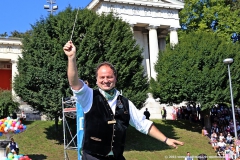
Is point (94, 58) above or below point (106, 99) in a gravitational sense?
above

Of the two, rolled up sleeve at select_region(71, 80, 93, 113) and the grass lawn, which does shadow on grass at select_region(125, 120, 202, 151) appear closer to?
the grass lawn

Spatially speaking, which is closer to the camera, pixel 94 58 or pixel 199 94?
pixel 94 58

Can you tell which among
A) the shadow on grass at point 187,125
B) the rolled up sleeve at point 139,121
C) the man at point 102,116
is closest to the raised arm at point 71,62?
the man at point 102,116

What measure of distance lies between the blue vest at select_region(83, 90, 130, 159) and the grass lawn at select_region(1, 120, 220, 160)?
15788 millimetres

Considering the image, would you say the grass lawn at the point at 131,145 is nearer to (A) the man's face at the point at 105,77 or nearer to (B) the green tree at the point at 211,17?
(A) the man's face at the point at 105,77

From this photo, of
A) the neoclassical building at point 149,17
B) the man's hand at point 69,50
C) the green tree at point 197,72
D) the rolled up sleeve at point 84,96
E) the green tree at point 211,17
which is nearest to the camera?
the man's hand at point 69,50

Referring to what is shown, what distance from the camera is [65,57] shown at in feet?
74.3

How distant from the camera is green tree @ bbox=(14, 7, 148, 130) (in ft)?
71.3

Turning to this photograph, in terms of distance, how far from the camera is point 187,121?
31.7 metres

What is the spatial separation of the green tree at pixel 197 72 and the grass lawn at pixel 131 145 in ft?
10.6

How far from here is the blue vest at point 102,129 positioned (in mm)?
3332

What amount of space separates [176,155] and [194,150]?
6.78 feet

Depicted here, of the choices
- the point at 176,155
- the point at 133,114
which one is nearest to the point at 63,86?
the point at 176,155

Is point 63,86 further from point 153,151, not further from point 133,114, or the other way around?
point 133,114
